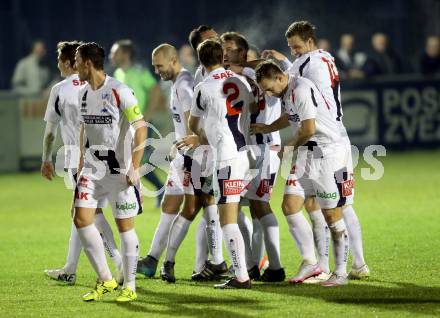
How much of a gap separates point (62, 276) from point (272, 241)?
1.89 m

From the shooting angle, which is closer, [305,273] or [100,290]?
[100,290]

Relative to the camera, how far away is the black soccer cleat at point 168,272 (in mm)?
10062

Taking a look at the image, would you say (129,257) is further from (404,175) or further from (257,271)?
(404,175)

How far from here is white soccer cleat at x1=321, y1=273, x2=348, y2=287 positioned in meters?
9.62

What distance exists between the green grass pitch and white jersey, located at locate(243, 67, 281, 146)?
1.22 metres

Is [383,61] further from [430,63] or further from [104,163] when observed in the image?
[104,163]

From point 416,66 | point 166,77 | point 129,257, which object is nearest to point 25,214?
point 166,77

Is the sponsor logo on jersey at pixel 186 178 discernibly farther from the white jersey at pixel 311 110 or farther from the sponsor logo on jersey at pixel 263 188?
the white jersey at pixel 311 110

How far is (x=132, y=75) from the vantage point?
15.5 meters

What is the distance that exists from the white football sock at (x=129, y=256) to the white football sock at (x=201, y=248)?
129 centimetres

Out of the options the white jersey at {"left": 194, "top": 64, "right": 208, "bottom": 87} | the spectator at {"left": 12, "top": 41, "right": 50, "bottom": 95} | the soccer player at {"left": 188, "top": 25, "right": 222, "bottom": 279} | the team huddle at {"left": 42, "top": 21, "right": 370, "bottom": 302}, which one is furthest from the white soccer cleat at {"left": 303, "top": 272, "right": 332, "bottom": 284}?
the spectator at {"left": 12, "top": 41, "right": 50, "bottom": 95}

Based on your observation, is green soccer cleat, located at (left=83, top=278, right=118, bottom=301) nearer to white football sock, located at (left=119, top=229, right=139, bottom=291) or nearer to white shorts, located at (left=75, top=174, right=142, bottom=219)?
white football sock, located at (left=119, top=229, right=139, bottom=291)

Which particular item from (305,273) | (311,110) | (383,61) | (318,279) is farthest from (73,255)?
(383,61)

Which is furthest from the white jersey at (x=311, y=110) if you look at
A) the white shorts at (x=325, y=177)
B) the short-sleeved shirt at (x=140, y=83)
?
the short-sleeved shirt at (x=140, y=83)
